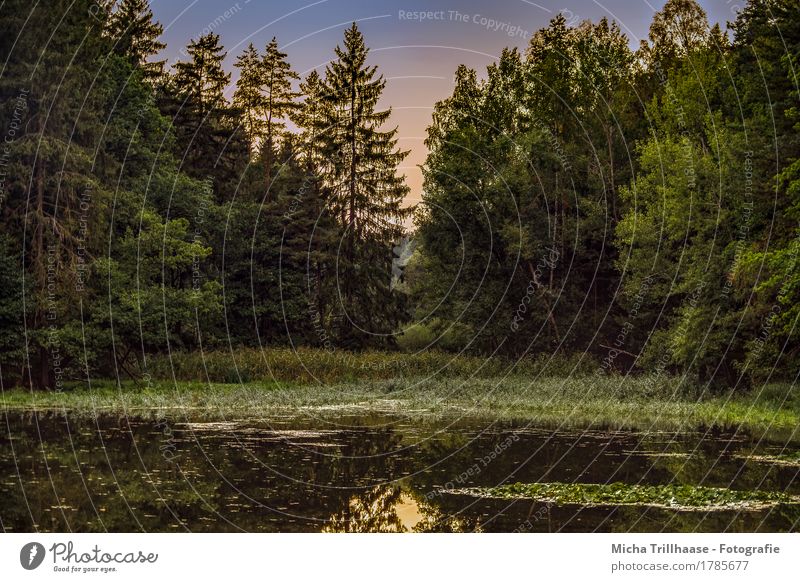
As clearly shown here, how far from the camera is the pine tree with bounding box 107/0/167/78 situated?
62.5 m

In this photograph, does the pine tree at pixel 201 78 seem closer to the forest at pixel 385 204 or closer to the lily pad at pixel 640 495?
the forest at pixel 385 204

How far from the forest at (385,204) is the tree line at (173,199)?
0.16 m

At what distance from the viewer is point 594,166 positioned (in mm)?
64500

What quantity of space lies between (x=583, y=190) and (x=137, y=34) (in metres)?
31.7

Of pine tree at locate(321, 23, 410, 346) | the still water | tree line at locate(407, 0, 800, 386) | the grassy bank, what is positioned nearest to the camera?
the still water

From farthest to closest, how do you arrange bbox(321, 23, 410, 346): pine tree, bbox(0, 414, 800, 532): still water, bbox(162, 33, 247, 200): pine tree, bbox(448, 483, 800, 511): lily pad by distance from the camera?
bbox(162, 33, 247, 200): pine tree
bbox(321, 23, 410, 346): pine tree
bbox(448, 483, 800, 511): lily pad
bbox(0, 414, 800, 532): still water

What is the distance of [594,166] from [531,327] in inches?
435

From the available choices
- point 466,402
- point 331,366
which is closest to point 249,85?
point 331,366

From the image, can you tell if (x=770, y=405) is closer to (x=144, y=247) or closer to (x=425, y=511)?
(x=425, y=511)

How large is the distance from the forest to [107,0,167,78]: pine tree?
228 millimetres
